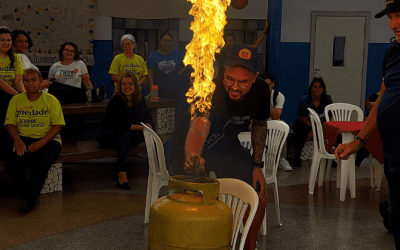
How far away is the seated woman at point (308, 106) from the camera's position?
7.20m

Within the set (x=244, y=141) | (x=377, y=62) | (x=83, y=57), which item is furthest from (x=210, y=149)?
(x=377, y=62)

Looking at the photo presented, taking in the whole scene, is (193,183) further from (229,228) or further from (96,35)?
(96,35)

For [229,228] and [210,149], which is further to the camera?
[210,149]

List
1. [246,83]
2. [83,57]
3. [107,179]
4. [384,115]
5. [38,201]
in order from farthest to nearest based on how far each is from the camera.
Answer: [83,57]
[107,179]
[38,201]
[246,83]
[384,115]

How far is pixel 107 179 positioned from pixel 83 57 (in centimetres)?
310

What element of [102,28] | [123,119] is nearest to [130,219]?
[123,119]

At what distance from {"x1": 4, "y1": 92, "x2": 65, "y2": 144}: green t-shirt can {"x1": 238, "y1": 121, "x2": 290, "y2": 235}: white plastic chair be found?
2010 millimetres

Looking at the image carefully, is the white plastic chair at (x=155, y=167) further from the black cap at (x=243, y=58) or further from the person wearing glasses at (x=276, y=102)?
the person wearing glasses at (x=276, y=102)

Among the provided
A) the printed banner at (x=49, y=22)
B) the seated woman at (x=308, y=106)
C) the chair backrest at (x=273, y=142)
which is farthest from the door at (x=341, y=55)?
the chair backrest at (x=273, y=142)

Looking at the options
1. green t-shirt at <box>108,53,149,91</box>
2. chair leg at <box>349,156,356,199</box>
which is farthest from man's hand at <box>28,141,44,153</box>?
chair leg at <box>349,156,356,199</box>

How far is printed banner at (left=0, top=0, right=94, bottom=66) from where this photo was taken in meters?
7.99

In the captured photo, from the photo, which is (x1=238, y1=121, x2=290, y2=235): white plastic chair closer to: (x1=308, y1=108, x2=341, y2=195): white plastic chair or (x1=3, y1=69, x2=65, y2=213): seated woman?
(x1=308, y1=108, x2=341, y2=195): white plastic chair

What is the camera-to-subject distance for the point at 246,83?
2883 millimetres

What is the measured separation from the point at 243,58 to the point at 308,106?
4695 millimetres
